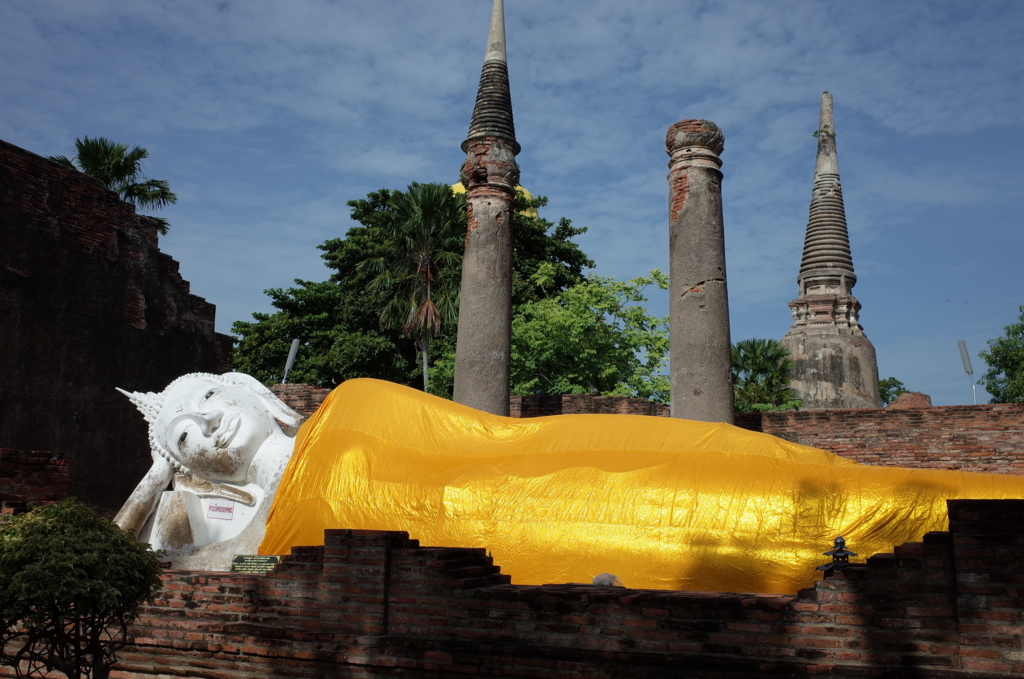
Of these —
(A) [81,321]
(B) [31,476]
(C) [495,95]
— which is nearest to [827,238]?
(C) [495,95]

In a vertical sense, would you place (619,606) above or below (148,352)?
below

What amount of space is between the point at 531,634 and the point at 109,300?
10962mm

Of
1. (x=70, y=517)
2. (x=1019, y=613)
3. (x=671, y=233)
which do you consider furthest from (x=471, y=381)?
(x=1019, y=613)

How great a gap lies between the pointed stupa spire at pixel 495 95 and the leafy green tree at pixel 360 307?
11403 mm

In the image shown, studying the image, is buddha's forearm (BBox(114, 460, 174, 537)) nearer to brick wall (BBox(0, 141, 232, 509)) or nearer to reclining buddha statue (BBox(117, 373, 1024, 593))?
reclining buddha statue (BBox(117, 373, 1024, 593))

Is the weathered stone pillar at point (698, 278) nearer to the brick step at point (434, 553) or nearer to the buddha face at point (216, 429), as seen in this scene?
the buddha face at point (216, 429)

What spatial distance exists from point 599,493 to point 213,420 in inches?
165

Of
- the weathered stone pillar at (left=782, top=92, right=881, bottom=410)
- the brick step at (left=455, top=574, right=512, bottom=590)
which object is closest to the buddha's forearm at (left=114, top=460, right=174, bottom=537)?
the brick step at (left=455, top=574, right=512, bottom=590)

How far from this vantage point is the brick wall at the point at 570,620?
14.3 feet

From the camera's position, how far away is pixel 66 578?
4.62 meters

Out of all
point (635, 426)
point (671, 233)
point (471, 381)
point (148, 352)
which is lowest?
point (635, 426)

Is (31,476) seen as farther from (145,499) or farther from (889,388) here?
(889,388)

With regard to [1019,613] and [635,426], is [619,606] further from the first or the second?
[635,426]

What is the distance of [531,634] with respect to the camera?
201 inches
